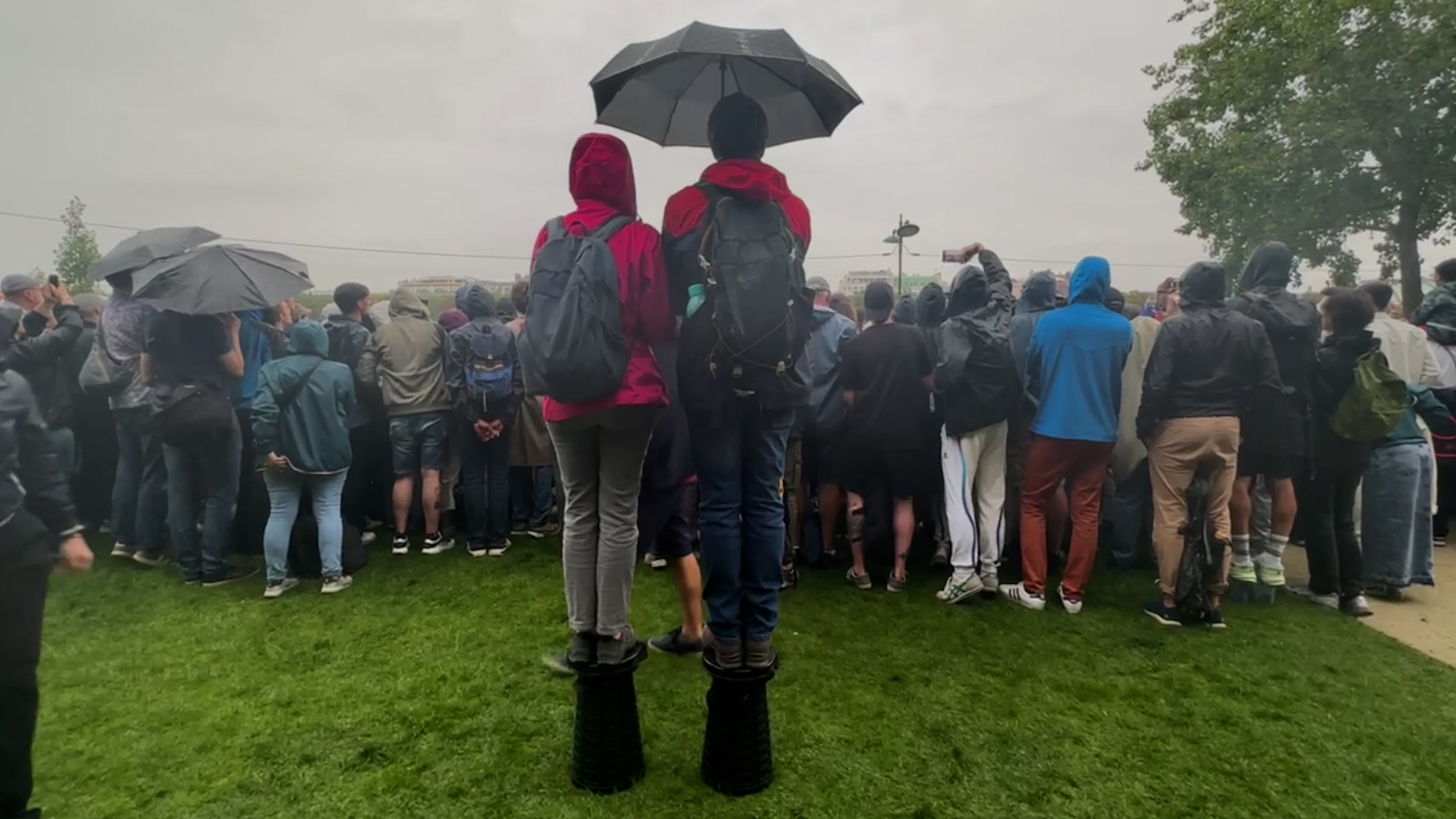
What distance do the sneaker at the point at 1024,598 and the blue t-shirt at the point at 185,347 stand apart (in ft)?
17.7

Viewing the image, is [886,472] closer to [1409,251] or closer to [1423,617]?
[1423,617]

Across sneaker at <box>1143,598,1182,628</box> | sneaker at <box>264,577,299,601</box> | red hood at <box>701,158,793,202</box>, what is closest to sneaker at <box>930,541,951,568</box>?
sneaker at <box>1143,598,1182,628</box>

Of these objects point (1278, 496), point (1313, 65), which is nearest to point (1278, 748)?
point (1278, 496)

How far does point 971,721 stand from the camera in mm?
3152

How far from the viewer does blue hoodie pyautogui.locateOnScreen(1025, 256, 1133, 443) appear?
14.1ft

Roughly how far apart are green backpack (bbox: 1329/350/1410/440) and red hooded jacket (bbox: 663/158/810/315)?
13.6ft

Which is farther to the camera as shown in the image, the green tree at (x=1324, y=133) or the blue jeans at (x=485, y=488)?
the green tree at (x=1324, y=133)

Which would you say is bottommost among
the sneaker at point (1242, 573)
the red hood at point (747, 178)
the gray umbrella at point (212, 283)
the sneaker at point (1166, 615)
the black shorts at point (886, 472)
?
the sneaker at point (1166, 615)

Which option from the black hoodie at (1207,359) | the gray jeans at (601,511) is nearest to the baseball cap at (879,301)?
the black hoodie at (1207,359)

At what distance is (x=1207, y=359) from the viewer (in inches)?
165

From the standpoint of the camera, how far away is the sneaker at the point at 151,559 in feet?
17.4

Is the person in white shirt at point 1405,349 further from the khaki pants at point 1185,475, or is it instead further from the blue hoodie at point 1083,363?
the blue hoodie at point 1083,363

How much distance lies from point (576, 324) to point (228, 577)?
4.32 metres

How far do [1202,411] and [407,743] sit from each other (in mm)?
4438
